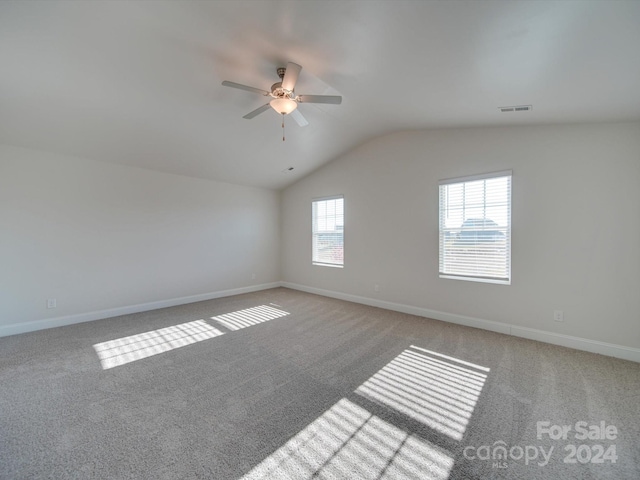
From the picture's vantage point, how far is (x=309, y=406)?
2045 mm

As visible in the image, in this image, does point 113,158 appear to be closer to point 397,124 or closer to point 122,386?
point 122,386

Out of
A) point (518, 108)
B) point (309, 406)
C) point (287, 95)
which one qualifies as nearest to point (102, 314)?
point (309, 406)

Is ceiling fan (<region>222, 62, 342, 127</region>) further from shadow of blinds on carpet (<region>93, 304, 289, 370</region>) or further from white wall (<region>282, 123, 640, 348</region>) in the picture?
shadow of blinds on carpet (<region>93, 304, 289, 370</region>)

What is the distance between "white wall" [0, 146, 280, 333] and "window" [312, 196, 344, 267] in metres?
1.61

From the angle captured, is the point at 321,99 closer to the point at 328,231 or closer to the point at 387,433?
the point at 387,433

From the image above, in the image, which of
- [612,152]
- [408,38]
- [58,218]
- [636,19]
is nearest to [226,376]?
[408,38]

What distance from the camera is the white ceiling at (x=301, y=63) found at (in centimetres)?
175

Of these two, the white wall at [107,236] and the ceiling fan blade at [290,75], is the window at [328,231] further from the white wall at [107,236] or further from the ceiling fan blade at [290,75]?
the ceiling fan blade at [290,75]

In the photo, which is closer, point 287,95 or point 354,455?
point 354,455

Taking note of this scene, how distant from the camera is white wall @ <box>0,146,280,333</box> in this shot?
3.50 metres

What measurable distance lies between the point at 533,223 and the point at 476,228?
0.64 metres

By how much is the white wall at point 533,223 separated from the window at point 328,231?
674 millimetres

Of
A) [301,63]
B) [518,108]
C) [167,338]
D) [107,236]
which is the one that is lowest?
[167,338]

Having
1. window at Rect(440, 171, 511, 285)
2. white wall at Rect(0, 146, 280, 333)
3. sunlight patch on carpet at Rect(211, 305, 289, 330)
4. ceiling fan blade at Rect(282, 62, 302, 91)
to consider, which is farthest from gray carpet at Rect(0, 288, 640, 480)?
ceiling fan blade at Rect(282, 62, 302, 91)
